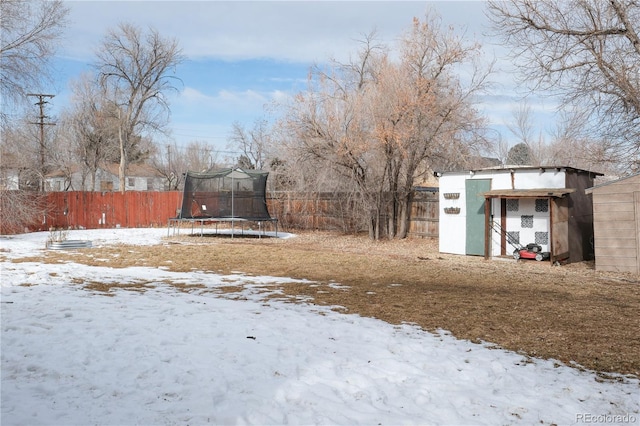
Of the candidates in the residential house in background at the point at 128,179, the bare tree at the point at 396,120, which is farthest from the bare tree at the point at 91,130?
the bare tree at the point at 396,120

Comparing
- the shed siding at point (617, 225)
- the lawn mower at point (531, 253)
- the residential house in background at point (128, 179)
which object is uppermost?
the residential house in background at point (128, 179)

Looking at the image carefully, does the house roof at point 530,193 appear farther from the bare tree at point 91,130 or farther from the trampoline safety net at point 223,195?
the bare tree at point 91,130

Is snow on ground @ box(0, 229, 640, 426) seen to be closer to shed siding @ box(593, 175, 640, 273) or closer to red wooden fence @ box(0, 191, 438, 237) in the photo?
shed siding @ box(593, 175, 640, 273)

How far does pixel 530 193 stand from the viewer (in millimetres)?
13133

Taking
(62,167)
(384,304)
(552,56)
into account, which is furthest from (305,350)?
(62,167)

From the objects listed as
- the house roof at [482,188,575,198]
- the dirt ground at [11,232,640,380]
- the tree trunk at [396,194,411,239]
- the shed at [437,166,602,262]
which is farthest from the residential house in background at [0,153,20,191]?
the house roof at [482,188,575,198]

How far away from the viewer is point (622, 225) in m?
11.9

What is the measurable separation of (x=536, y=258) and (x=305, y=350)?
10157mm

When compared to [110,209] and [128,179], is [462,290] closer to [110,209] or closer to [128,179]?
[110,209]

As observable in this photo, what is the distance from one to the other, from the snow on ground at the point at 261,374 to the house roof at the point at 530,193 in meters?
8.39

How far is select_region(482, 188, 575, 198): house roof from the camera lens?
41.8 ft

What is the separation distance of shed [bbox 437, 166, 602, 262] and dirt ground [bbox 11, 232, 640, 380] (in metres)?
0.75

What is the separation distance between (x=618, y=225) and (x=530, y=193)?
84.7 inches

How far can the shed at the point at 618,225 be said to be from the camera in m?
11.7
